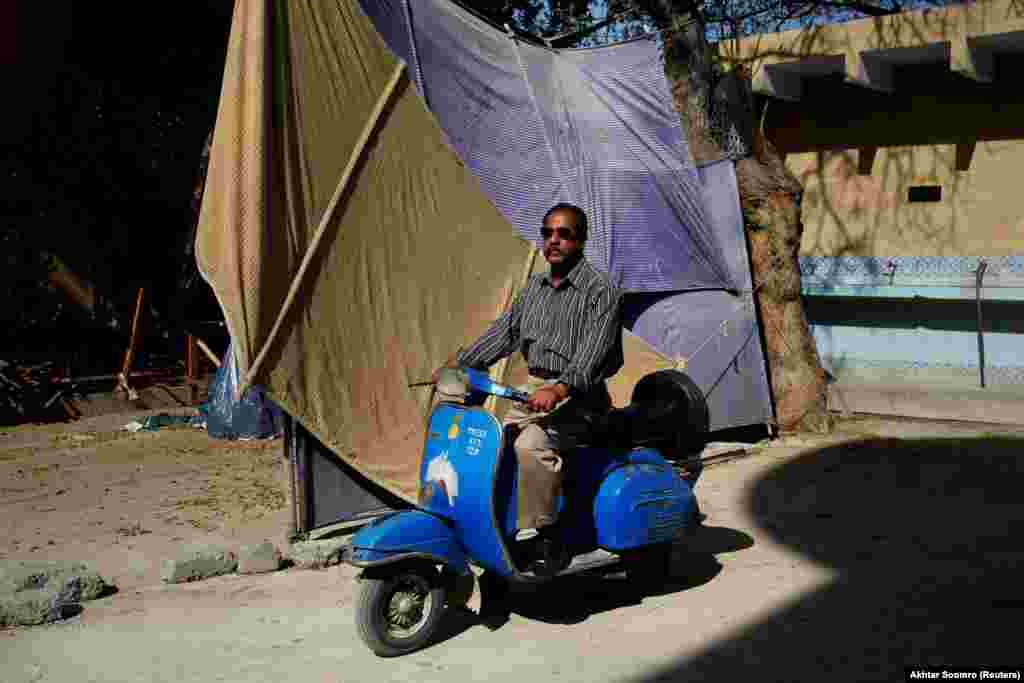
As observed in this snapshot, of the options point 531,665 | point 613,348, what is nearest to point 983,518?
point 613,348

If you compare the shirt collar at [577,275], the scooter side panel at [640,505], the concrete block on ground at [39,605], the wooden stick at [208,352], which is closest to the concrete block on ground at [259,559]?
the concrete block on ground at [39,605]

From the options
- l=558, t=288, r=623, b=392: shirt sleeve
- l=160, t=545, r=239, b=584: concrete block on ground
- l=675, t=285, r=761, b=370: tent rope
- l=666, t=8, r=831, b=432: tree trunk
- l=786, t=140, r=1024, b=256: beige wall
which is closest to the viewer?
l=558, t=288, r=623, b=392: shirt sleeve

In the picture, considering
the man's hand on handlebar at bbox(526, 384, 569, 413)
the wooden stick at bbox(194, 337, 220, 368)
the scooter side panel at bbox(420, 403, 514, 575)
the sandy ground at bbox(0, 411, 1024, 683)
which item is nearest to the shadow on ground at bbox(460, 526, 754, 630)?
the sandy ground at bbox(0, 411, 1024, 683)

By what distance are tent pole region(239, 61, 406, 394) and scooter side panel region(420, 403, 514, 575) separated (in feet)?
4.51

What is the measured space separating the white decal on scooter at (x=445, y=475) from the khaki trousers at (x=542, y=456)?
0.27 meters

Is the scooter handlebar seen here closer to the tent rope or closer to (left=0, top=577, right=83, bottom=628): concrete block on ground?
(left=0, top=577, right=83, bottom=628): concrete block on ground

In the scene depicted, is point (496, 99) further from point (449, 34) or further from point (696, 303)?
point (696, 303)

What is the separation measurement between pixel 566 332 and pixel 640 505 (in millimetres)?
868

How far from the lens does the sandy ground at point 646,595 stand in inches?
166

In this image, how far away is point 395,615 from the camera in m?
4.41

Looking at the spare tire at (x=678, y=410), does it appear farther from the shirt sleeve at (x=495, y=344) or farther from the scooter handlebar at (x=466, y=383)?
the scooter handlebar at (x=466, y=383)

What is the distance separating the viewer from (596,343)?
15.2 feet

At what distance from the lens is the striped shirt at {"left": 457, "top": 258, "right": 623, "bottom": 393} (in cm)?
461

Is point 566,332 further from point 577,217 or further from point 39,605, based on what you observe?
point 39,605
